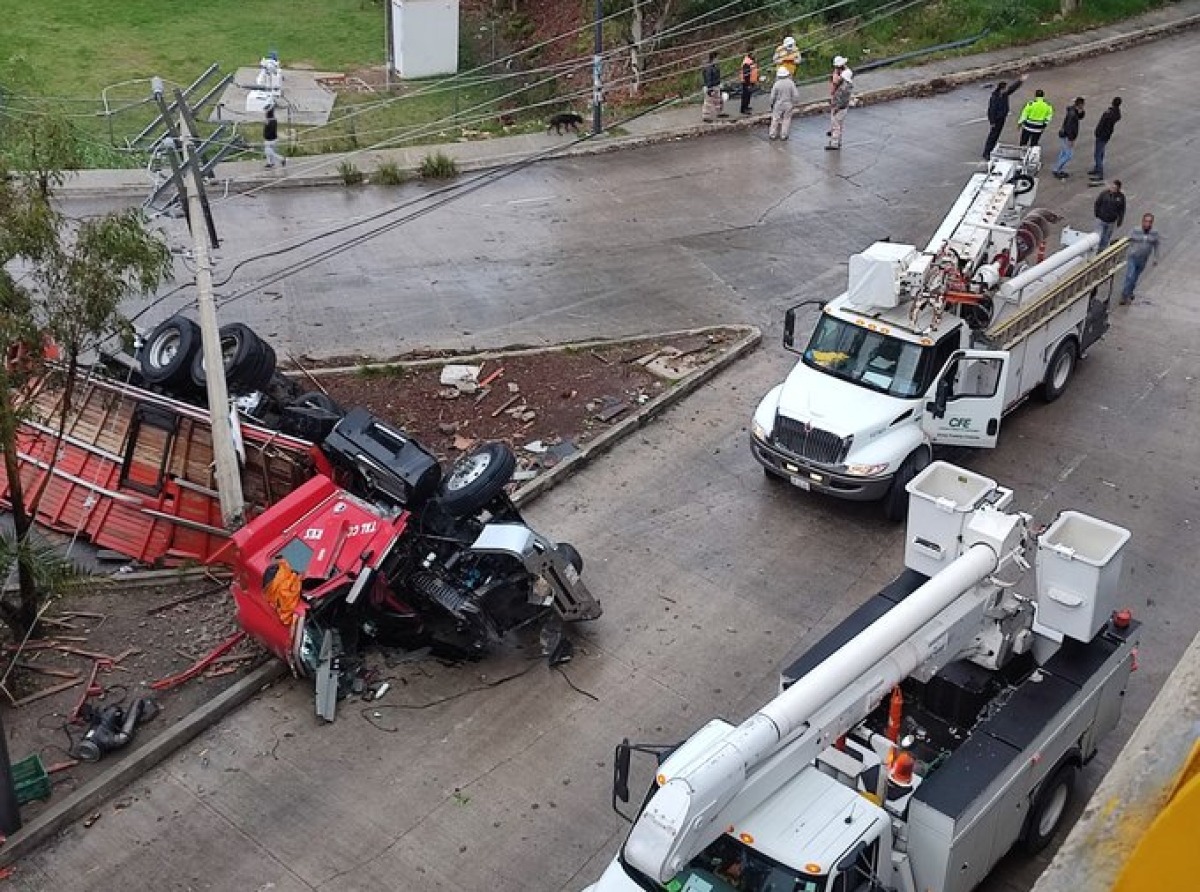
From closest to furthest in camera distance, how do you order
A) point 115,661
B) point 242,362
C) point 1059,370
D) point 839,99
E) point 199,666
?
point 199,666
point 115,661
point 242,362
point 1059,370
point 839,99

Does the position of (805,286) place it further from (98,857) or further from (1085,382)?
(98,857)

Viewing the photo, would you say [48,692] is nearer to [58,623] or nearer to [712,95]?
[58,623]

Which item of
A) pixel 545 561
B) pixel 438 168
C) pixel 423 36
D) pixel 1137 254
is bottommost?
pixel 545 561

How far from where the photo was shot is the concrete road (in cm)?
1215

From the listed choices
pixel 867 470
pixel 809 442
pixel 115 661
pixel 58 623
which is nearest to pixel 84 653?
pixel 115 661

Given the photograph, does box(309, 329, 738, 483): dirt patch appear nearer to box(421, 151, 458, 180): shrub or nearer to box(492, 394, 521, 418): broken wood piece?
box(492, 394, 521, 418): broken wood piece

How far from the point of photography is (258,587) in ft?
44.6

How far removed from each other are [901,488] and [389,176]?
48.1ft

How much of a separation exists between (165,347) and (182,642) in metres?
4.46

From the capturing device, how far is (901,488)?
16.1 metres

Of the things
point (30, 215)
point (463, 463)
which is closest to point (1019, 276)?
point (463, 463)

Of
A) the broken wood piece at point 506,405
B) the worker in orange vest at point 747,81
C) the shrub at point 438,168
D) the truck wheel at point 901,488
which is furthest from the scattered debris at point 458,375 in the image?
the worker in orange vest at point 747,81

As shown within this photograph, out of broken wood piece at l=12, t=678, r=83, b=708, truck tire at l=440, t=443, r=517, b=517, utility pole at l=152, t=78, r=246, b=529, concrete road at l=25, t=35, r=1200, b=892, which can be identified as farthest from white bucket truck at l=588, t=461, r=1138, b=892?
utility pole at l=152, t=78, r=246, b=529

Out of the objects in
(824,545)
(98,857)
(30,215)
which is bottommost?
(98,857)
